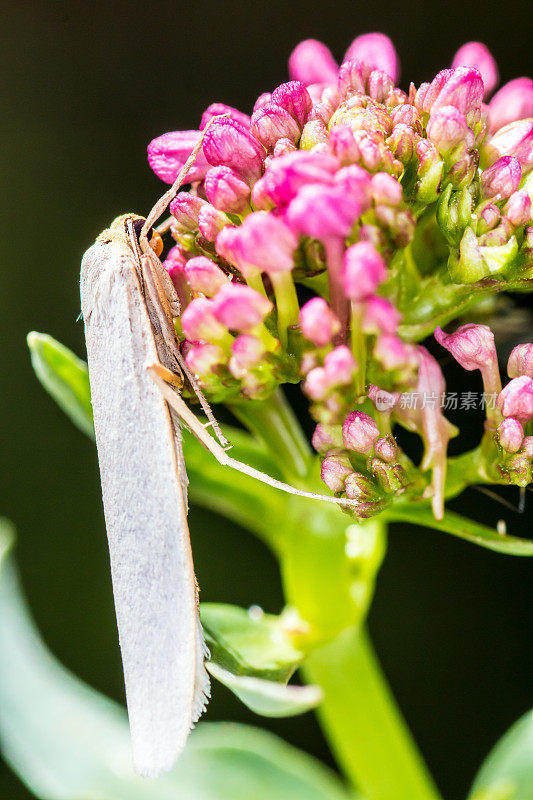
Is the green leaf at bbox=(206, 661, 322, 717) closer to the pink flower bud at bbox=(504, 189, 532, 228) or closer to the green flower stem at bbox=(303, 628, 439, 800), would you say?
the green flower stem at bbox=(303, 628, 439, 800)

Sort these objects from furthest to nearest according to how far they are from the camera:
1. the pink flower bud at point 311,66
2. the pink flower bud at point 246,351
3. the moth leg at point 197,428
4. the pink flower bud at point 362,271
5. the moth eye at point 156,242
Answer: the pink flower bud at point 311,66
the moth eye at point 156,242
the moth leg at point 197,428
the pink flower bud at point 246,351
the pink flower bud at point 362,271

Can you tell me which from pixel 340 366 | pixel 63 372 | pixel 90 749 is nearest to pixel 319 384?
pixel 340 366

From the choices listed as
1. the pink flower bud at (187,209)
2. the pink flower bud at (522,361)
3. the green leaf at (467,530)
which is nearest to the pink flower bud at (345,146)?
the pink flower bud at (187,209)

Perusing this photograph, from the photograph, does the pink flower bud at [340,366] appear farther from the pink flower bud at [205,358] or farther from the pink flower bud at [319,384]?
the pink flower bud at [205,358]

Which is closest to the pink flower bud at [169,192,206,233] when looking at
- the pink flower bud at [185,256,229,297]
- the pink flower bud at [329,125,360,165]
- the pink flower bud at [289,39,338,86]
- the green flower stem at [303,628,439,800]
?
the pink flower bud at [185,256,229,297]

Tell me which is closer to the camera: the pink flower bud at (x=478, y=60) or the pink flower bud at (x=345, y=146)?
the pink flower bud at (x=345, y=146)

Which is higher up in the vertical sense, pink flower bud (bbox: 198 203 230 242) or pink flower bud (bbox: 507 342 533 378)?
pink flower bud (bbox: 198 203 230 242)
